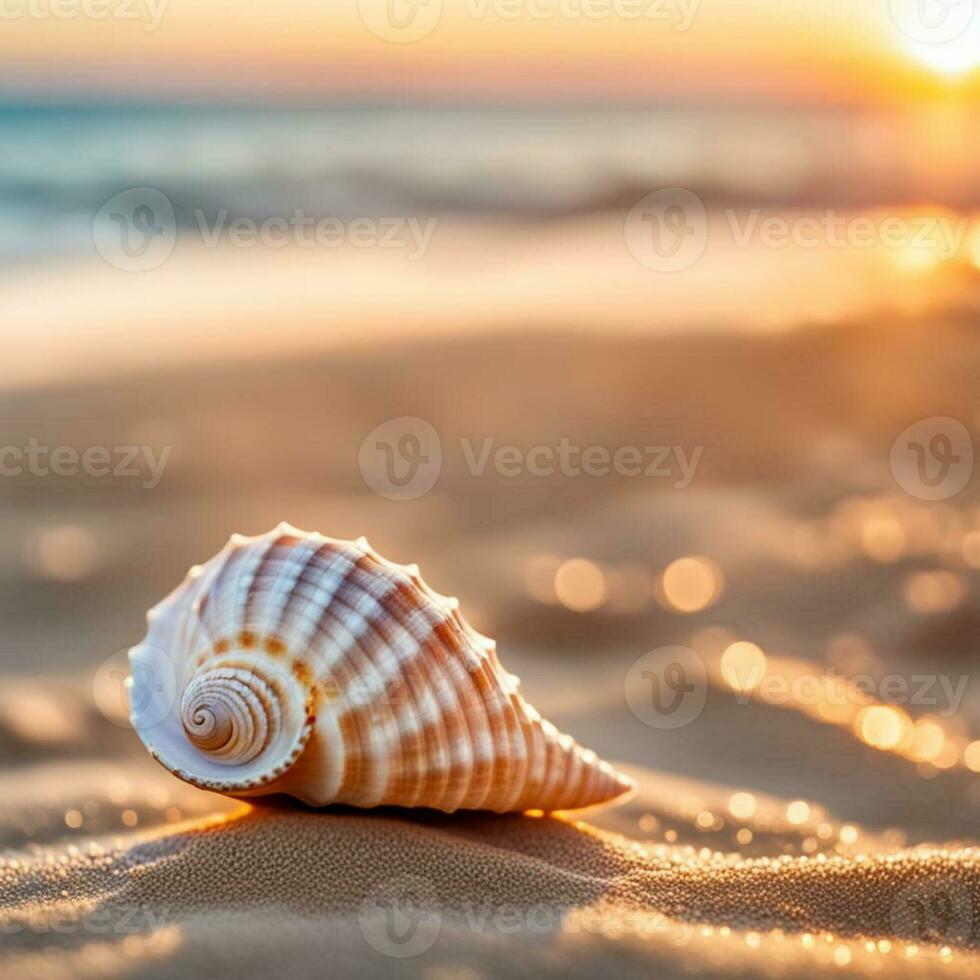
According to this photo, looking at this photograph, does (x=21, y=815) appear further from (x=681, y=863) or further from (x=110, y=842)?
(x=681, y=863)

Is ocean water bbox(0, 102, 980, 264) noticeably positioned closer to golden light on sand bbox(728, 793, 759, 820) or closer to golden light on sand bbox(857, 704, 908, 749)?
golden light on sand bbox(857, 704, 908, 749)

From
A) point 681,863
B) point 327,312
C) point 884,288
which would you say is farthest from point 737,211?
point 681,863

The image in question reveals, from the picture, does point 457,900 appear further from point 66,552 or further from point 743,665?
point 66,552

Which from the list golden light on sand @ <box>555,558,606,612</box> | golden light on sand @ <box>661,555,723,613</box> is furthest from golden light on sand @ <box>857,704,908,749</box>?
golden light on sand @ <box>555,558,606,612</box>

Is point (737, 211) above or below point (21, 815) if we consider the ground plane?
above

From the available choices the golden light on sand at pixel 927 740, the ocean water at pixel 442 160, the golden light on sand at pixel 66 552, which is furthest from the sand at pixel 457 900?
the ocean water at pixel 442 160

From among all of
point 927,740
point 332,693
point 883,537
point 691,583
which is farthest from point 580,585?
point 332,693

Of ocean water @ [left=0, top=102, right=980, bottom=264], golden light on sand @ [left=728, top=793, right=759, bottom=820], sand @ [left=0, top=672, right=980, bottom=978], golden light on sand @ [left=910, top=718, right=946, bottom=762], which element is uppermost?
ocean water @ [left=0, top=102, right=980, bottom=264]
